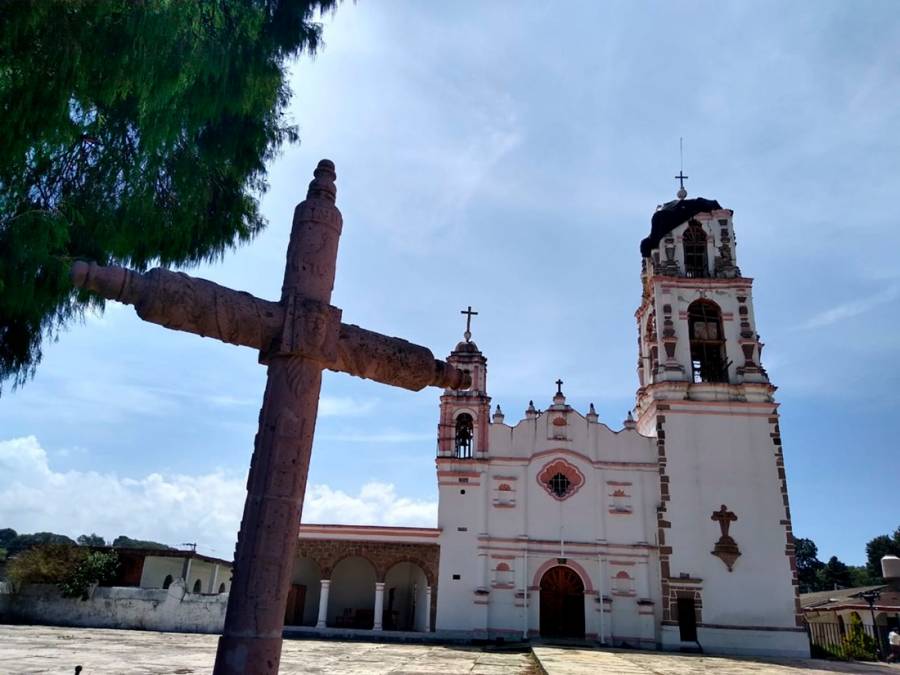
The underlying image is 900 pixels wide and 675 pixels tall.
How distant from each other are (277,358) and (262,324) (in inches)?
6.8

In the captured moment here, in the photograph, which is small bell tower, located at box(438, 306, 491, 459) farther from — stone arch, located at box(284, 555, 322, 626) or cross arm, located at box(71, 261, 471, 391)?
cross arm, located at box(71, 261, 471, 391)

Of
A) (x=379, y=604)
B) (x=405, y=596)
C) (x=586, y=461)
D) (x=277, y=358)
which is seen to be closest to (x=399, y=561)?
(x=379, y=604)

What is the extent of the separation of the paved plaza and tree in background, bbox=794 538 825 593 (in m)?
43.8

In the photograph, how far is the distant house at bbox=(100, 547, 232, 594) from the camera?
23.1 metres

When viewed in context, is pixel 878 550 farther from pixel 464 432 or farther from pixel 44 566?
pixel 44 566

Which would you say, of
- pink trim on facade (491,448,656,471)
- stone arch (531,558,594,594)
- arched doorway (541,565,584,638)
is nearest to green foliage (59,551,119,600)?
pink trim on facade (491,448,656,471)

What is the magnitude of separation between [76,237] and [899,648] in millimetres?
21900

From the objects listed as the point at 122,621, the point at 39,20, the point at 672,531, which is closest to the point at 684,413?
the point at 672,531

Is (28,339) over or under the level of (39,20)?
under

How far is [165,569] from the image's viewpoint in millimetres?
25094

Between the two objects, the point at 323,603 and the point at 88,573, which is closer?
the point at 323,603

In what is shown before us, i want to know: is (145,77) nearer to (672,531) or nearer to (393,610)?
(672,531)

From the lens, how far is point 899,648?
18.7 metres

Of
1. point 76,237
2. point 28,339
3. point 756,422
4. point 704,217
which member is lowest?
point 28,339
